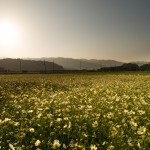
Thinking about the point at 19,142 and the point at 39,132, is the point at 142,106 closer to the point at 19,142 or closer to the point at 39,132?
the point at 39,132

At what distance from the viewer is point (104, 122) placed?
949cm

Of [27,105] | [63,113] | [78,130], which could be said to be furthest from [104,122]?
[27,105]

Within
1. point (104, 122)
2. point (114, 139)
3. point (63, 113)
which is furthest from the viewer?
point (63, 113)

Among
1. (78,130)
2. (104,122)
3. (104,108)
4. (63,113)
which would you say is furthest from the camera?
(104,108)

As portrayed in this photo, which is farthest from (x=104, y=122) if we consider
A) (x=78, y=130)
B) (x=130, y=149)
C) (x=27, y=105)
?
(x=27, y=105)

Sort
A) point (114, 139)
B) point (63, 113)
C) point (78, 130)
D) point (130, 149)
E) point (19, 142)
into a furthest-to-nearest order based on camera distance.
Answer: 1. point (63, 113)
2. point (78, 130)
3. point (19, 142)
4. point (114, 139)
5. point (130, 149)

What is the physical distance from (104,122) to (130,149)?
106 inches

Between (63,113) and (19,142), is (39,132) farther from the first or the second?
(63,113)

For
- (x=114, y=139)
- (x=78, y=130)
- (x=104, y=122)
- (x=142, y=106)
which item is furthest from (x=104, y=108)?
(x=114, y=139)

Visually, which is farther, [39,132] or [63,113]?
[63,113]

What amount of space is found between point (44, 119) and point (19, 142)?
2.02 metres

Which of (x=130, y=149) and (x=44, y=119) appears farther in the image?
(x=44, y=119)

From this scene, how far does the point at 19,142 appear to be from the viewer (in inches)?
314

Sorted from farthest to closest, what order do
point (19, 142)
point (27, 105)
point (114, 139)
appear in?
point (27, 105) < point (19, 142) < point (114, 139)
